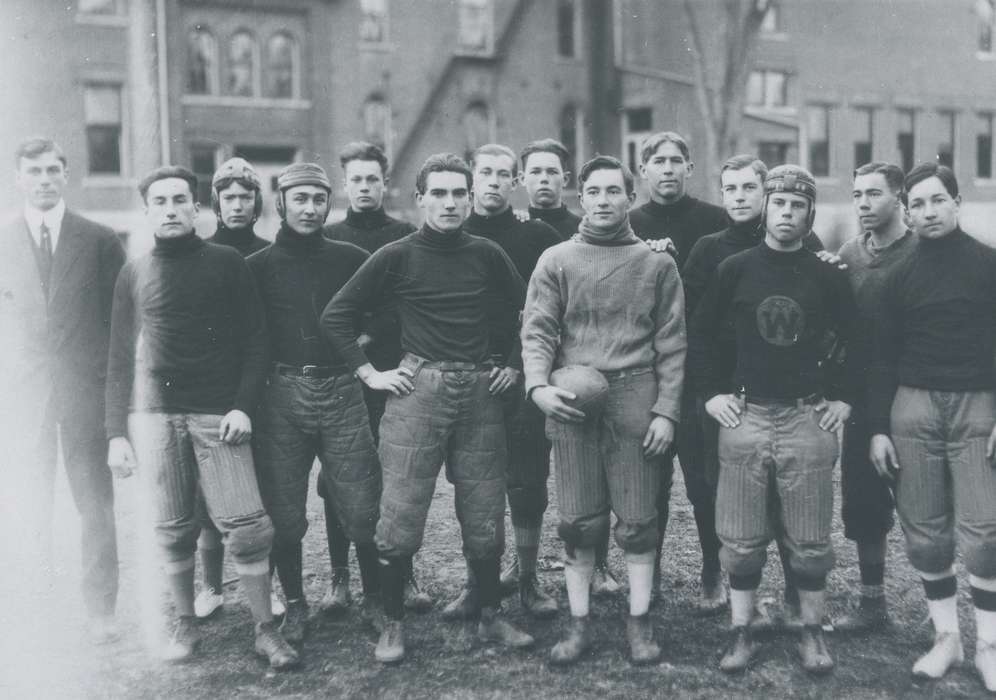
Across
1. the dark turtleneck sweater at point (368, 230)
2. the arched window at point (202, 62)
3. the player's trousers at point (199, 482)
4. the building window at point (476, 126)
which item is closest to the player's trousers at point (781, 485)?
the player's trousers at point (199, 482)

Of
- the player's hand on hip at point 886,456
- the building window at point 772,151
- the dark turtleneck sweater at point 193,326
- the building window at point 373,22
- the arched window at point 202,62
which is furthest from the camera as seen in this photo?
the building window at point 772,151

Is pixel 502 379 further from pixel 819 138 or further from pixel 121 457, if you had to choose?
pixel 819 138

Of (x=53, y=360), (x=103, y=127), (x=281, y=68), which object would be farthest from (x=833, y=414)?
(x=281, y=68)

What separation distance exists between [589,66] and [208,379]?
83.2 ft

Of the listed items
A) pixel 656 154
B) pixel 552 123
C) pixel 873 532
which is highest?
pixel 552 123

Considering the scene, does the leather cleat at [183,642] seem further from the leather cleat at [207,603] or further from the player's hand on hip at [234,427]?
the player's hand on hip at [234,427]

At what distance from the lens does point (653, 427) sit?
15.7ft

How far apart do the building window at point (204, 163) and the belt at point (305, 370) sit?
66.3 ft

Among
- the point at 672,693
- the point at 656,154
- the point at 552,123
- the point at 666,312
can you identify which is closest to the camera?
the point at 672,693

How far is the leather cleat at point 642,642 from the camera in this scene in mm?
4816

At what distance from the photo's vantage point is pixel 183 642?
16.7 ft

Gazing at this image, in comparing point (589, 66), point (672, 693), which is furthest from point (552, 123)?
point (672, 693)

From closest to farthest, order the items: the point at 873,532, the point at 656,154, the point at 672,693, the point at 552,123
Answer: the point at 672,693 → the point at 873,532 → the point at 656,154 → the point at 552,123

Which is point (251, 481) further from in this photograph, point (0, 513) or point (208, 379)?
point (0, 513)
